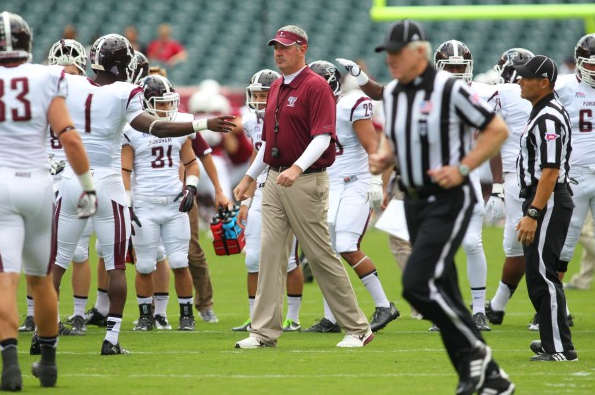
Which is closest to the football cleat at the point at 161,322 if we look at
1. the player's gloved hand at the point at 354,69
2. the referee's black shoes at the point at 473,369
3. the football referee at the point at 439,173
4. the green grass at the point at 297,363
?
the green grass at the point at 297,363

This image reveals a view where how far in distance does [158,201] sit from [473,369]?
402 centimetres


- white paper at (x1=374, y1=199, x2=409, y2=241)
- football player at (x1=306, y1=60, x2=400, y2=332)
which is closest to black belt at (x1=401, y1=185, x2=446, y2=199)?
white paper at (x1=374, y1=199, x2=409, y2=241)

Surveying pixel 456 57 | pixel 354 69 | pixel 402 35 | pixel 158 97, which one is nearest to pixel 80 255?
pixel 158 97

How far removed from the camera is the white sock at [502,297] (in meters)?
8.91

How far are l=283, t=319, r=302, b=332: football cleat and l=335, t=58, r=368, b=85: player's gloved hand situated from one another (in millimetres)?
1989

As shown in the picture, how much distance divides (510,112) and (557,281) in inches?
109

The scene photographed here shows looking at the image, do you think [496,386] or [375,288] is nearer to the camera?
[496,386]

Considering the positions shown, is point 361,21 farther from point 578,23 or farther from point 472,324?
point 472,324

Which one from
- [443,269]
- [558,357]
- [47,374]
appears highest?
[443,269]

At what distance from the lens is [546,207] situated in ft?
21.4

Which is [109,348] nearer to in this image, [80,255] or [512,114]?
[80,255]

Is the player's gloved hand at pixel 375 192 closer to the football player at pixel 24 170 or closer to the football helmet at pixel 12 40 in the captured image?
the football player at pixel 24 170

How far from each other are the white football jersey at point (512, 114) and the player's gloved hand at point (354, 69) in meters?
1.58

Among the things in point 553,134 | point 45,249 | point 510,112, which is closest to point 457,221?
point 553,134
